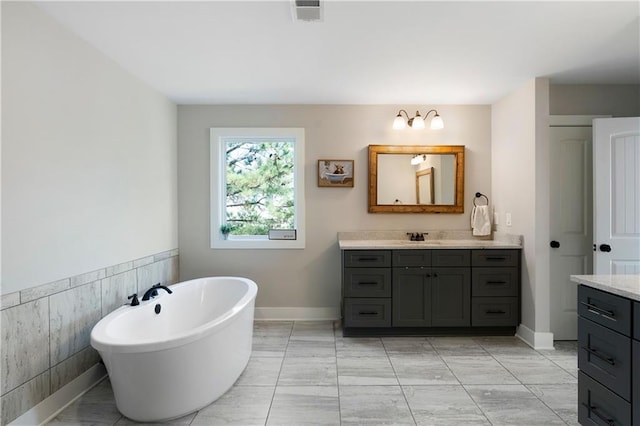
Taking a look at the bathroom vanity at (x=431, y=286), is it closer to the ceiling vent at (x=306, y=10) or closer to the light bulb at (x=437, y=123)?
the light bulb at (x=437, y=123)

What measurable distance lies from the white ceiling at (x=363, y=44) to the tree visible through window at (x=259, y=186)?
70cm

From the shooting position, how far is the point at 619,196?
2.97 metres

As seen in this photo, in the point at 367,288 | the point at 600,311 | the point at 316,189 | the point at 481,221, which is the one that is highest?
the point at 316,189

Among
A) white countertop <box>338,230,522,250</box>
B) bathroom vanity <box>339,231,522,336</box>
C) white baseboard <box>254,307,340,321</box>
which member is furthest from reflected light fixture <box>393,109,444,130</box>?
white baseboard <box>254,307,340,321</box>

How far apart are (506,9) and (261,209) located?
9.60 ft

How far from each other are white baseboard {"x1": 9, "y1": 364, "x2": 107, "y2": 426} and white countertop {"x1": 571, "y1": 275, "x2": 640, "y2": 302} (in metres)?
3.09

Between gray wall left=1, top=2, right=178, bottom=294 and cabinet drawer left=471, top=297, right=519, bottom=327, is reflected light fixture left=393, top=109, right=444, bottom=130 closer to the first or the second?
cabinet drawer left=471, top=297, right=519, bottom=327

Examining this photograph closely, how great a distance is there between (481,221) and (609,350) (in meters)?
2.26

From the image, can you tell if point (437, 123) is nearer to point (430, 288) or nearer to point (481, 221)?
point (481, 221)

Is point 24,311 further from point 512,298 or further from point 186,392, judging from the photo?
point 512,298

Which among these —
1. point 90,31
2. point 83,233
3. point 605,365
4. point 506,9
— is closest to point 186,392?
point 83,233

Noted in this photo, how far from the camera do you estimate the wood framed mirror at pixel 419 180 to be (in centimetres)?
388

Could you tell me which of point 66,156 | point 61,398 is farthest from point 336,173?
point 61,398

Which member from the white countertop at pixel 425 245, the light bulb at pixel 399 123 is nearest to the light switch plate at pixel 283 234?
the white countertop at pixel 425 245
